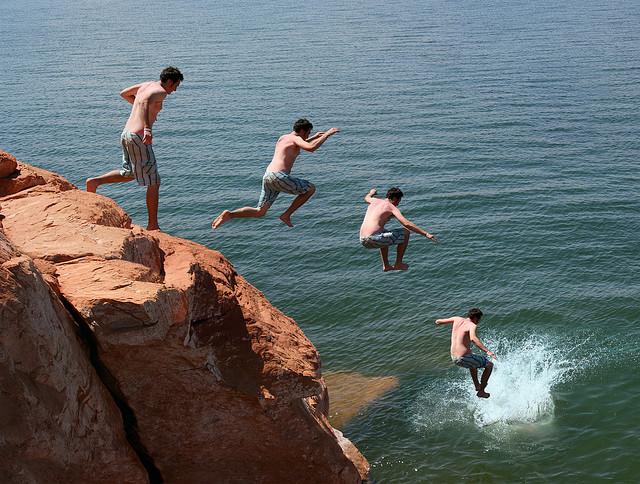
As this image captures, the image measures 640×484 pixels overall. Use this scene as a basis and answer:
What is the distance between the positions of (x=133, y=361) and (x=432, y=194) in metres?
31.5

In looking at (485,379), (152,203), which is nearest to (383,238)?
(152,203)

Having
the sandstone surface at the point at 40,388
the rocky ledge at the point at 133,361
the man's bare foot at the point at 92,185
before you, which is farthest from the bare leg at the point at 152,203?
the sandstone surface at the point at 40,388

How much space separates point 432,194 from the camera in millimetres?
44812

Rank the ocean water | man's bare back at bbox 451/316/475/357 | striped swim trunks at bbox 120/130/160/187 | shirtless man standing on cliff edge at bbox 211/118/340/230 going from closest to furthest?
striped swim trunks at bbox 120/130/160/187
shirtless man standing on cliff edge at bbox 211/118/340/230
man's bare back at bbox 451/316/475/357
the ocean water

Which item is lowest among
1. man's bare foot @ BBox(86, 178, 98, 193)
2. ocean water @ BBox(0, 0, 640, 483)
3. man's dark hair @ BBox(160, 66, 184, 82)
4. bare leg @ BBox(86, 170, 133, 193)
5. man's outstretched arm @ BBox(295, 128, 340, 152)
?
ocean water @ BBox(0, 0, 640, 483)

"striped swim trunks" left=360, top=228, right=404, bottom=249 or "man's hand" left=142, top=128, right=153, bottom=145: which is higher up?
"man's hand" left=142, top=128, right=153, bottom=145

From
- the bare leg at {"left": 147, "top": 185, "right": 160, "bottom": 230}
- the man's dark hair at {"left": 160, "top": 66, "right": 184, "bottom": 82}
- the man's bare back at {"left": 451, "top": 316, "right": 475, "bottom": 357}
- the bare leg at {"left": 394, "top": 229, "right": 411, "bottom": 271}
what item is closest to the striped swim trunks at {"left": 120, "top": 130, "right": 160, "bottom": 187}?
the bare leg at {"left": 147, "top": 185, "right": 160, "bottom": 230}

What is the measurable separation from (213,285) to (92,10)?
411 ft

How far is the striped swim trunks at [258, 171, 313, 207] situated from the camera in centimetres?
1836

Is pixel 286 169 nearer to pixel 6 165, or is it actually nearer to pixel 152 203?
pixel 152 203

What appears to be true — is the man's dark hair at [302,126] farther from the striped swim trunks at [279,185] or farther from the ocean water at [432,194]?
the ocean water at [432,194]

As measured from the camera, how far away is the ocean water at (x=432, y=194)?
28.0 meters

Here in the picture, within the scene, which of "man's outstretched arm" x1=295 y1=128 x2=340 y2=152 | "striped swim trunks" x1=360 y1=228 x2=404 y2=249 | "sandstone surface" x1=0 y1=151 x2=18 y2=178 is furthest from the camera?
"striped swim trunks" x1=360 y1=228 x2=404 y2=249

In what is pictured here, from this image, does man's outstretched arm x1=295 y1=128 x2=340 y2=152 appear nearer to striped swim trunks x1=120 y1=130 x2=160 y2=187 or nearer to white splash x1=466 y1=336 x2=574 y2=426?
striped swim trunks x1=120 y1=130 x2=160 y2=187
